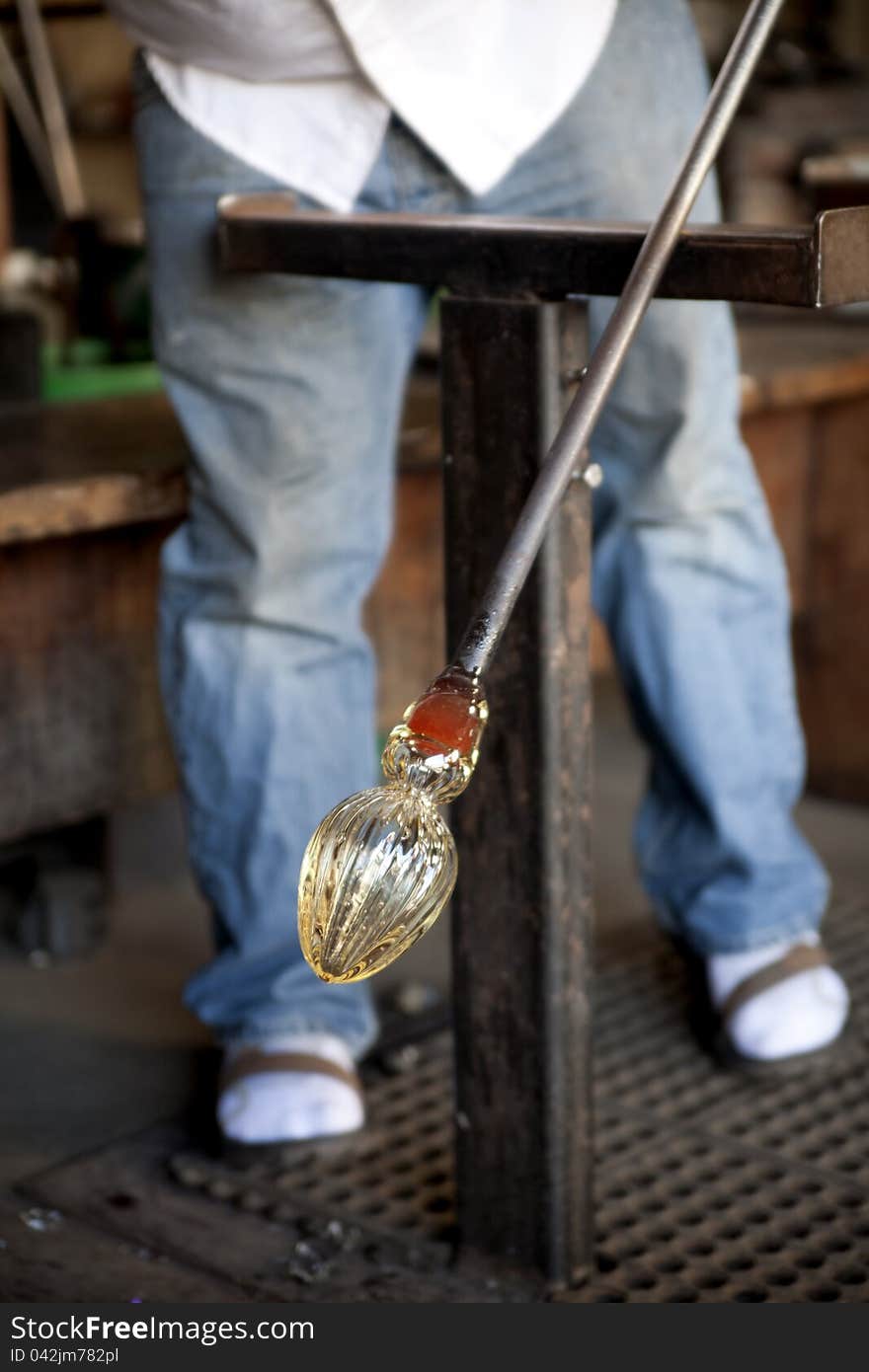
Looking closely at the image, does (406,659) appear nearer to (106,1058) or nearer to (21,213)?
(106,1058)

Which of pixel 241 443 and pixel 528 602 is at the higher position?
pixel 241 443

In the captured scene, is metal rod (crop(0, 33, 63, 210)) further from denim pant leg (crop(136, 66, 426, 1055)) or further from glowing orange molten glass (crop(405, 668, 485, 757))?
glowing orange molten glass (crop(405, 668, 485, 757))

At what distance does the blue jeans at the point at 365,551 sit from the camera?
50.7 inches

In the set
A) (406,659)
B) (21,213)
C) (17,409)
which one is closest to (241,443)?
(406,659)

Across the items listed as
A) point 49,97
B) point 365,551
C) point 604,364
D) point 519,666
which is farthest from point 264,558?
point 49,97

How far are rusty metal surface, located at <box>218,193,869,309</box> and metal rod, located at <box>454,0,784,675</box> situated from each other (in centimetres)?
5

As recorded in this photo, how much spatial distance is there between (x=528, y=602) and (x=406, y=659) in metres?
0.75

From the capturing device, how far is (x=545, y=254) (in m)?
1.01

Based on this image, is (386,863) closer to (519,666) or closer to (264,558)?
(519,666)

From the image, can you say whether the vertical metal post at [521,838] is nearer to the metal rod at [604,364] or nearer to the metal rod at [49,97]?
the metal rod at [604,364]

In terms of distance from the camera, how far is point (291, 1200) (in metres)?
1.29

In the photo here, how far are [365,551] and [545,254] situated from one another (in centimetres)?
41

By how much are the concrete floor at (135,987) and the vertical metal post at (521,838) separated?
10.7 inches

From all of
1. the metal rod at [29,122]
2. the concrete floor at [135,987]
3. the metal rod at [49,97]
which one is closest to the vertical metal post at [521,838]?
the concrete floor at [135,987]
